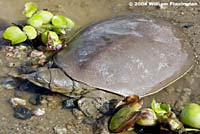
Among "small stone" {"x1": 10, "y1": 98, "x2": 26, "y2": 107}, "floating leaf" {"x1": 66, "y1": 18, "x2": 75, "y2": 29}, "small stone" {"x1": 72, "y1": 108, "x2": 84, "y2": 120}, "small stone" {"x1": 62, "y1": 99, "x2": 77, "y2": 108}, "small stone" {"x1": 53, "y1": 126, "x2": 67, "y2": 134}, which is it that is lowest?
"small stone" {"x1": 53, "y1": 126, "x2": 67, "y2": 134}

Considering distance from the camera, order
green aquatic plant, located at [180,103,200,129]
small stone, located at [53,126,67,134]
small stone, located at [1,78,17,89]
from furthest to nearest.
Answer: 1. small stone, located at [1,78,17,89]
2. small stone, located at [53,126,67,134]
3. green aquatic plant, located at [180,103,200,129]

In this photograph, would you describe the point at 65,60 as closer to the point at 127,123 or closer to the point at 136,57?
the point at 136,57

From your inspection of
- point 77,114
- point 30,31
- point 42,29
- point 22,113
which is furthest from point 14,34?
point 77,114

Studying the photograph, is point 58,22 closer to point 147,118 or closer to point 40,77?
point 40,77

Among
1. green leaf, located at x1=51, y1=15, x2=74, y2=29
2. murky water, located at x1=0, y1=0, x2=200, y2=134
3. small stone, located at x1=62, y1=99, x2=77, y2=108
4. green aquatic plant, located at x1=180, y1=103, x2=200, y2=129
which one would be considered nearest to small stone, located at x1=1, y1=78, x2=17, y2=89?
murky water, located at x1=0, y1=0, x2=200, y2=134

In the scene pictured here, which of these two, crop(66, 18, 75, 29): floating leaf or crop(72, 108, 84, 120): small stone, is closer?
crop(72, 108, 84, 120): small stone

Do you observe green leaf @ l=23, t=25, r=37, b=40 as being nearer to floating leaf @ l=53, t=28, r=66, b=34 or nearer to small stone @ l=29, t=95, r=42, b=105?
floating leaf @ l=53, t=28, r=66, b=34

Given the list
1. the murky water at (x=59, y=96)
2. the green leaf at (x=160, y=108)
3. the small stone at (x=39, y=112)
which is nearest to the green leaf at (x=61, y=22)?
the murky water at (x=59, y=96)

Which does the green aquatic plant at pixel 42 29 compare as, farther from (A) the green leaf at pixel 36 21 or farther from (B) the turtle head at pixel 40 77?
(B) the turtle head at pixel 40 77
